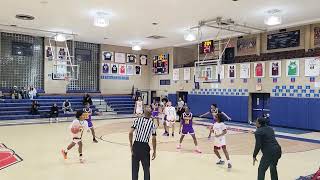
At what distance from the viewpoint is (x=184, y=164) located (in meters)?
7.84

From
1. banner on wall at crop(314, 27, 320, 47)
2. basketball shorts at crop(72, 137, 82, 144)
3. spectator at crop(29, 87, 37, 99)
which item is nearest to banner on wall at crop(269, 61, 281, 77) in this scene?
banner on wall at crop(314, 27, 320, 47)

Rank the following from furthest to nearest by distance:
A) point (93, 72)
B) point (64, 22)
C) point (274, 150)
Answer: point (93, 72) < point (64, 22) < point (274, 150)

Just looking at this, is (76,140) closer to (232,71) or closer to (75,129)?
(75,129)

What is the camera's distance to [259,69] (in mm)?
16469

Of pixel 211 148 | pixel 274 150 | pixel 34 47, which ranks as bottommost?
pixel 211 148

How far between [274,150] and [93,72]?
1837 cm

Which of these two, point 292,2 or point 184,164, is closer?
point 184,164

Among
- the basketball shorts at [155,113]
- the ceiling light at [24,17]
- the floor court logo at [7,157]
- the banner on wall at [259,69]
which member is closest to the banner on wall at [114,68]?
the ceiling light at [24,17]

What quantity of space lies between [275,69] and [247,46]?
3167 mm

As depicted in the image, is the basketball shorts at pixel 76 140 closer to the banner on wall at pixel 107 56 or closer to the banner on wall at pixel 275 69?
the banner on wall at pixel 275 69

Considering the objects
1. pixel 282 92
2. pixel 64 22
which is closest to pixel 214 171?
pixel 282 92

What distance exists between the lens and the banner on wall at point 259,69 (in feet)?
53.6

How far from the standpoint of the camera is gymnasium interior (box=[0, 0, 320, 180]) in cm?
822

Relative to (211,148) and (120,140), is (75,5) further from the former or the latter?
(211,148)
